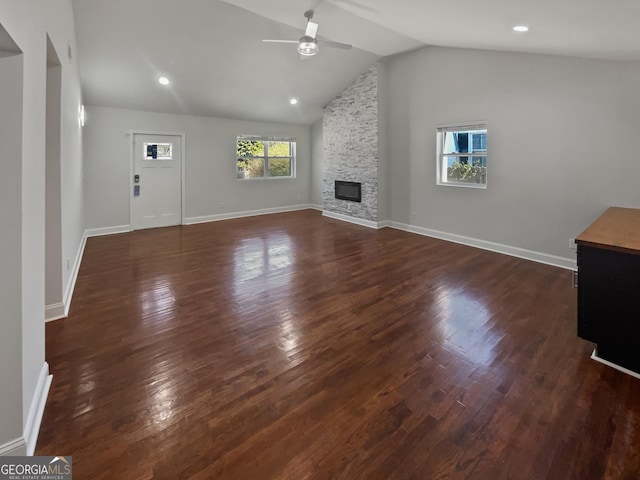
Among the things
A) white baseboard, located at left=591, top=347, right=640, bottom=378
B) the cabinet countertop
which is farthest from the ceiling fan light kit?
white baseboard, located at left=591, top=347, right=640, bottom=378

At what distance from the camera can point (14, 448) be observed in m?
1.53

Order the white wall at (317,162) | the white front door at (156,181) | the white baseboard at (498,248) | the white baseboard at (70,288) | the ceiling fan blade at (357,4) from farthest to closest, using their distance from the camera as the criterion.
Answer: the white wall at (317,162)
the white front door at (156,181)
the white baseboard at (498,248)
the ceiling fan blade at (357,4)
the white baseboard at (70,288)

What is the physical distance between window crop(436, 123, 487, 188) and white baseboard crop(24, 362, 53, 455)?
19.2 ft

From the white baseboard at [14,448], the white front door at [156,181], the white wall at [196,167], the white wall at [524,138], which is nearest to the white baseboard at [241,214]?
the white wall at [196,167]

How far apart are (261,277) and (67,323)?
1.99 m

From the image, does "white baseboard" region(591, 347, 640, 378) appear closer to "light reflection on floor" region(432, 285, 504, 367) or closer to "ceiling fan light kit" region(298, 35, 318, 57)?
"light reflection on floor" region(432, 285, 504, 367)

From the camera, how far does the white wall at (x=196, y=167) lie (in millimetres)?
6344

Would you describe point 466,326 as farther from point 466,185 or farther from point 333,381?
point 466,185

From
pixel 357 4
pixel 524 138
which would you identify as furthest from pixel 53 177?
pixel 524 138

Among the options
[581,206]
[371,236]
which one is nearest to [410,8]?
[581,206]

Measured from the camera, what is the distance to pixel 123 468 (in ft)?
5.10

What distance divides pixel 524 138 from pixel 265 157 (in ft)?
19.5

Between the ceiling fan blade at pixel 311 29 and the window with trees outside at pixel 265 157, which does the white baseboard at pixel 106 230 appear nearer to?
the window with trees outside at pixel 265 157

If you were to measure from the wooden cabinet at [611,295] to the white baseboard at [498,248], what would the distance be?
7.56 ft
